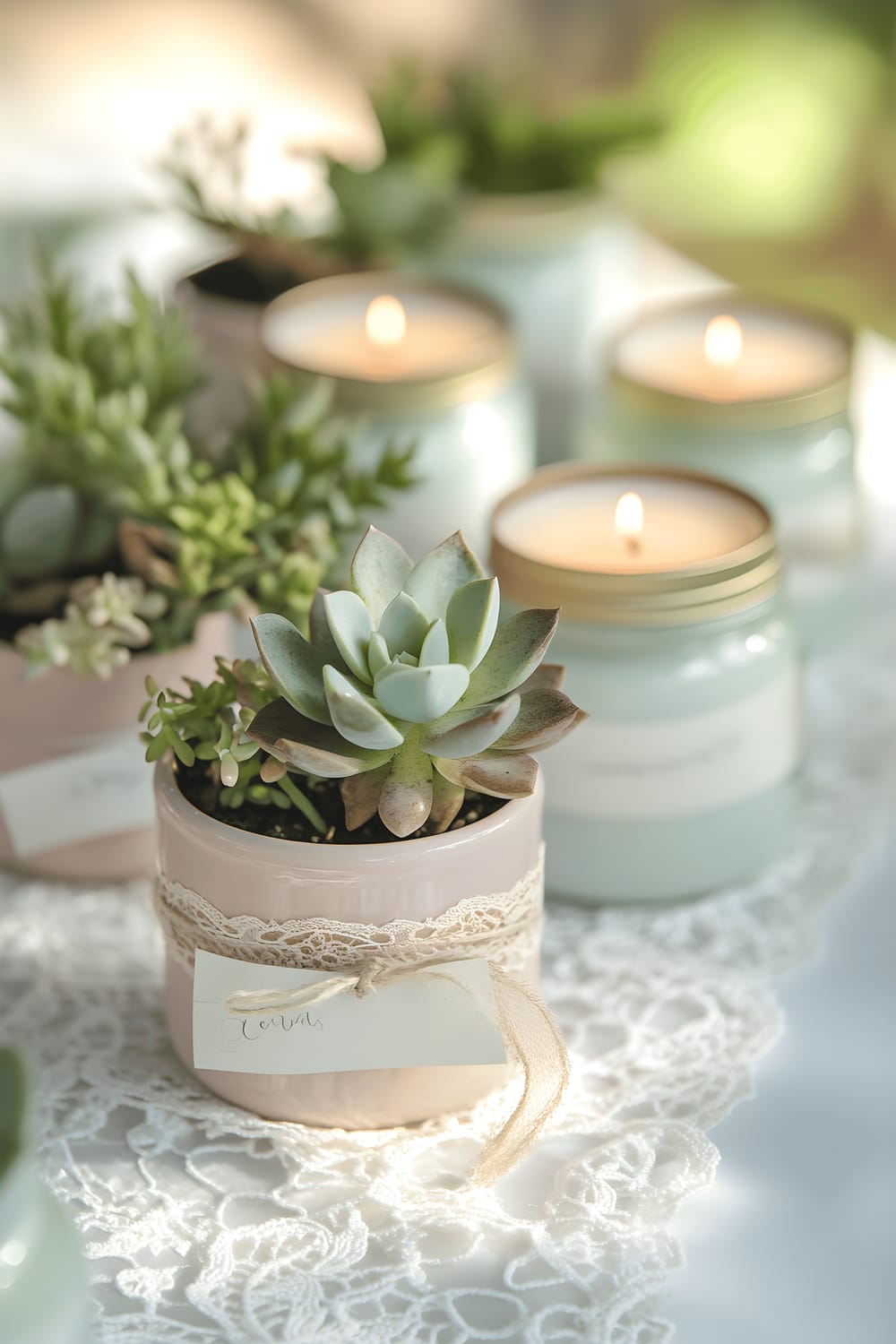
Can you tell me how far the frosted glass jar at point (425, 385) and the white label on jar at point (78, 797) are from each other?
0.64 ft

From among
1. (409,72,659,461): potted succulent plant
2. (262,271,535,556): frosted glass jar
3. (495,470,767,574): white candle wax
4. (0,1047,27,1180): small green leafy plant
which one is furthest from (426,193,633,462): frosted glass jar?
(0,1047,27,1180): small green leafy plant

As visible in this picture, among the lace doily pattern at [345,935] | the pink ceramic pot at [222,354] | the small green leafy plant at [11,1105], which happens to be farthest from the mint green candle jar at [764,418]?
the small green leafy plant at [11,1105]

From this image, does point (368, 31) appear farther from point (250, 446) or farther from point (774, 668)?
point (774, 668)

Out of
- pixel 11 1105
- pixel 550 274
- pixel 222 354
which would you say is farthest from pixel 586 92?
pixel 11 1105

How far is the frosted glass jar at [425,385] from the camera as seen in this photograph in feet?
2.71

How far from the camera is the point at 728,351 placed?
0.91 m

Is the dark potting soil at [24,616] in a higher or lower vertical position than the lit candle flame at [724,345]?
lower

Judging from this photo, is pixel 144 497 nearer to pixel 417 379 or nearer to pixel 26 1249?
pixel 417 379

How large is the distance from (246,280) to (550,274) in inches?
7.9

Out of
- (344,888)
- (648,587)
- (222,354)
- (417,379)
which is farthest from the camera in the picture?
(222,354)

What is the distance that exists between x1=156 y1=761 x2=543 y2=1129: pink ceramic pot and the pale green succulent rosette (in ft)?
0.05

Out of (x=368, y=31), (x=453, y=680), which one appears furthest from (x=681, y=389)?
(x=368, y=31)

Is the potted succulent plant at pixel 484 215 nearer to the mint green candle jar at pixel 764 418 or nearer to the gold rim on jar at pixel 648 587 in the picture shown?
the mint green candle jar at pixel 764 418

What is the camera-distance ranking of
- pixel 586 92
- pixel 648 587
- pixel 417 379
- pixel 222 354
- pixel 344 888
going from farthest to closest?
pixel 586 92 → pixel 222 354 → pixel 417 379 → pixel 648 587 → pixel 344 888
